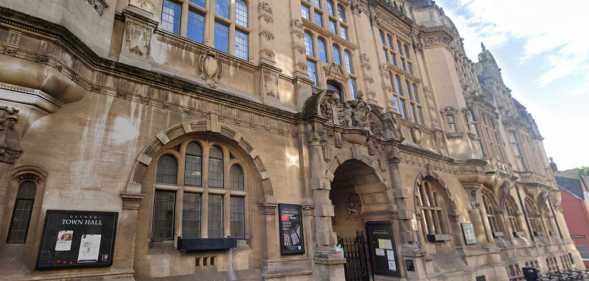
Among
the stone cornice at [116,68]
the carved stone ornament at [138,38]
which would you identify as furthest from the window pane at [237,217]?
the carved stone ornament at [138,38]

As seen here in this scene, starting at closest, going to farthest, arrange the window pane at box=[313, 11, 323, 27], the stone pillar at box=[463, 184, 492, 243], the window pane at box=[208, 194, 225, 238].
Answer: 1. the window pane at box=[208, 194, 225, 238]
2. the window pane at box=[313, 11, 323, 27]
3. the stone pillar at box=[463, 184, 492, 243]

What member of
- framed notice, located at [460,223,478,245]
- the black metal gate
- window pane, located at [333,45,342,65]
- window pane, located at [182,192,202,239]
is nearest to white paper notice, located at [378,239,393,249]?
the black metal gate

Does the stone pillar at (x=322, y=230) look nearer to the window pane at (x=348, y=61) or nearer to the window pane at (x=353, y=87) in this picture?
the window pane at (x=353, y=87)

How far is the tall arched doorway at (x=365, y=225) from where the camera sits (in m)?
12.0

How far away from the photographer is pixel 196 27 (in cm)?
909

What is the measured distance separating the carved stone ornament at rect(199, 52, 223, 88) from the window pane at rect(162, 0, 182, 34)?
116cm

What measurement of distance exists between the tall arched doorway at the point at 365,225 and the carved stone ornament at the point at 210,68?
20.1 feet

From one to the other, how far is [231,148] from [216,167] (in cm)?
69

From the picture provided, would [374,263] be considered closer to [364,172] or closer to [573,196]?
[364,172]

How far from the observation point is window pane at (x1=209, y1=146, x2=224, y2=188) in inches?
311

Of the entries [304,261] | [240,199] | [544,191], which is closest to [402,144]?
[304,261]

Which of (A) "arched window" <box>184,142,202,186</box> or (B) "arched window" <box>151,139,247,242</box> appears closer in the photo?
(B) "arched window" <box>151,139,247,242</box>

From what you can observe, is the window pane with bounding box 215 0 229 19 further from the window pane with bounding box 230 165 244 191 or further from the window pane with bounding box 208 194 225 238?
the window pane with bounding box 208 194 225 238

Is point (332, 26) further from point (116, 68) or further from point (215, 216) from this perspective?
point (215, 216)
